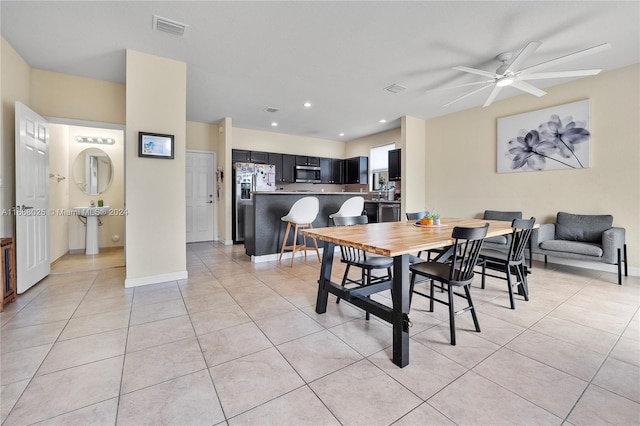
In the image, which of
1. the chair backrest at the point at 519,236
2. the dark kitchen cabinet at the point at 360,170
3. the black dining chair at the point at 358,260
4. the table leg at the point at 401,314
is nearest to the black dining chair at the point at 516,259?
the chair backrest at the point at 519,236

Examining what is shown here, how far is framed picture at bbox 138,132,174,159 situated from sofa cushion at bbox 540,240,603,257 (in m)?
5.02

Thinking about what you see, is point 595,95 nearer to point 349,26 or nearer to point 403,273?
point 349,26

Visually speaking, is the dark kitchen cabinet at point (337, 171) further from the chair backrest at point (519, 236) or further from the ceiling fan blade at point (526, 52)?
the chair backrest at point (519, 236)

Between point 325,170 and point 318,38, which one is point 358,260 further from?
point 325,170

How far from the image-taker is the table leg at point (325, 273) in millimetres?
2298

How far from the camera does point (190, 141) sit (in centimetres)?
596

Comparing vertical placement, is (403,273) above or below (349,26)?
below

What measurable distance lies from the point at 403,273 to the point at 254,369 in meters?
1.06

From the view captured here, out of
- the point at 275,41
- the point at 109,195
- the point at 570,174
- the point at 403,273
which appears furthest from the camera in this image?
the point at 109,195

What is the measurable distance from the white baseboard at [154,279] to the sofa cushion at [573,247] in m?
4.80

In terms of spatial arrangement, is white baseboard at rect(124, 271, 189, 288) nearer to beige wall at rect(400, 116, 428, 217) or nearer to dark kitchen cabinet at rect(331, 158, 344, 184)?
beige wall at rect(400, 116, 428, 217)

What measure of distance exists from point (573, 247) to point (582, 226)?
1.64 feet

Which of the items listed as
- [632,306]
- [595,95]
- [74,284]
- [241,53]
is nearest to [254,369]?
[74,284]

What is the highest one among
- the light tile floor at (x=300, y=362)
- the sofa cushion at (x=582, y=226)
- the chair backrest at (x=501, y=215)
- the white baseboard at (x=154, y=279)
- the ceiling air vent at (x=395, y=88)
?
the ceiling air vent at (x=395, y=88)
